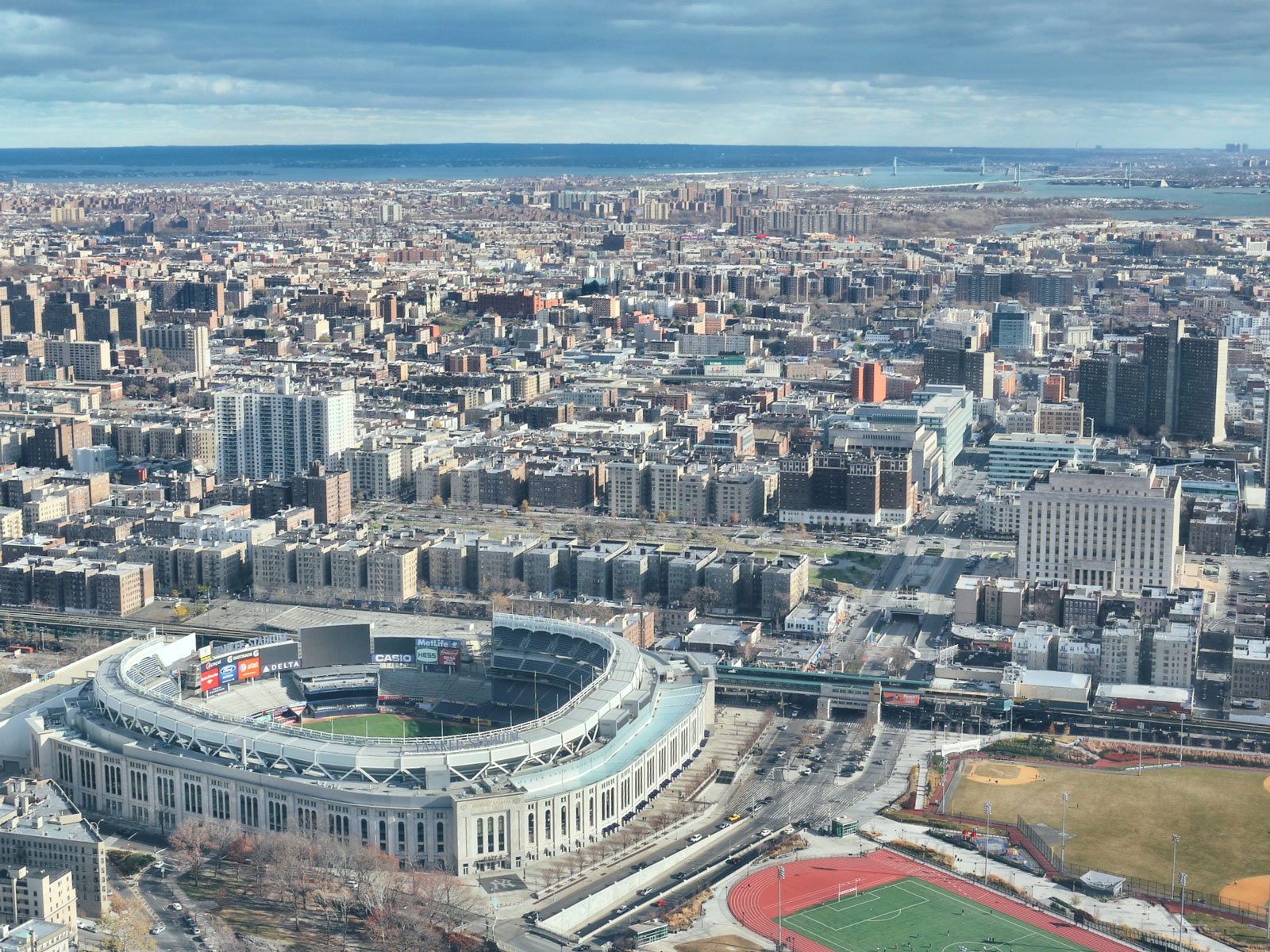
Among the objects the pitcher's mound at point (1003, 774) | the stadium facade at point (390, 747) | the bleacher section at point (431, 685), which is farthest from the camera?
the bleacher section at point (431, 685)

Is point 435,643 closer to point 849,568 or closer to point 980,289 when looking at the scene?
point 849,568

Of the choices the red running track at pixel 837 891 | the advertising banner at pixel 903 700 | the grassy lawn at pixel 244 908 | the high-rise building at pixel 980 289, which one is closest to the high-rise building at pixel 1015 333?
the high-rise building at pixel 980 289

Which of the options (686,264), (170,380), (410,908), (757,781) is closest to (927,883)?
(757,781)

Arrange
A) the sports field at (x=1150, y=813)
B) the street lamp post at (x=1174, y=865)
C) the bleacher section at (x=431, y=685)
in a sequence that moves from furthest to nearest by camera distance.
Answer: the bleacher section at (x=431, y=685), the sports field at (x=1150, y=813), the street lamp post at (x=1174, y=865)

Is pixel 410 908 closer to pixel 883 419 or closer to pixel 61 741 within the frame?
pixel 61 741

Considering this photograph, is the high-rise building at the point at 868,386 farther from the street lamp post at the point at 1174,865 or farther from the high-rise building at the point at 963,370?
the street lamp post at the point at 1174,865

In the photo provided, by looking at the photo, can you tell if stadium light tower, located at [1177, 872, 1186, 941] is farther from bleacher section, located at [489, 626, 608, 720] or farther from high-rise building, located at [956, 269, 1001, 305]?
high-rise building, located at [956, 269, 1001, 305]
